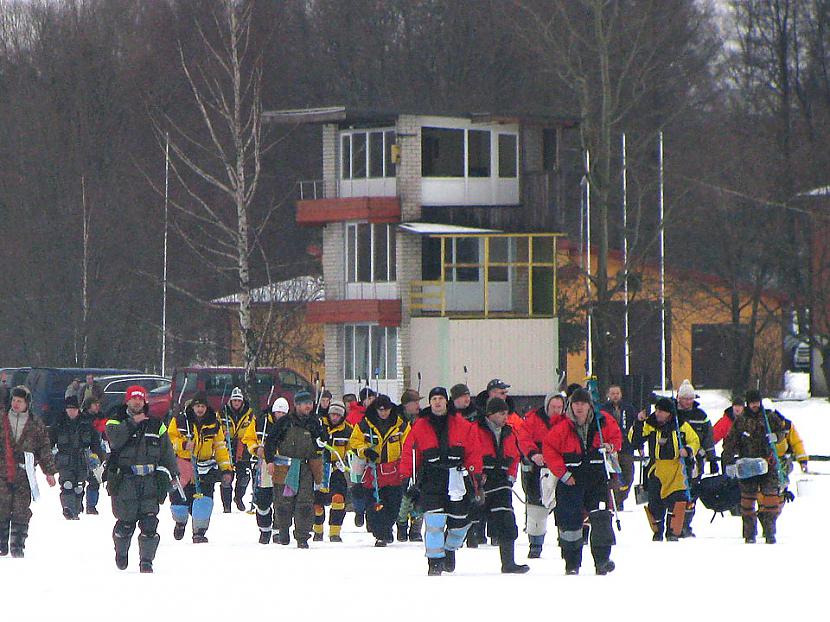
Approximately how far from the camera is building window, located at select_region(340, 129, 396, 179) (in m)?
47.2

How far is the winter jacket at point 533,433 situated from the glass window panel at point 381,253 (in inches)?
1212

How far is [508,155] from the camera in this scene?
4784cm

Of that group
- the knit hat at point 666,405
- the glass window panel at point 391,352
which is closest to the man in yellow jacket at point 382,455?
the knit hat at point 666,405

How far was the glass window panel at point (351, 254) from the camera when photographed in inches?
1898

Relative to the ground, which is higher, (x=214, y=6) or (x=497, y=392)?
(x=214, y=6)

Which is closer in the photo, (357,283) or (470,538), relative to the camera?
(470,538)

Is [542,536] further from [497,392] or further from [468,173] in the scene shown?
[468,173]

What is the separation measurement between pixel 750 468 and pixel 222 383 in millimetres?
21874

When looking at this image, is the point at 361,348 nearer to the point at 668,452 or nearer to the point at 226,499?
the point at 226,499

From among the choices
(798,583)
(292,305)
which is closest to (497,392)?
(798,583)

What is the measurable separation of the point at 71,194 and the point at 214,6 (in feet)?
27.9

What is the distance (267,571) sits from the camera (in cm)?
1680

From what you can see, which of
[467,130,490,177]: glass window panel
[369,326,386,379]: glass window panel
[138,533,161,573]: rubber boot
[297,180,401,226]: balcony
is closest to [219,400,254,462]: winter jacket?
[138,533,161,573]: rubber boot

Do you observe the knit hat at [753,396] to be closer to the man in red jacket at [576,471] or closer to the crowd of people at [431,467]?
the crowd of people at [431,467]
